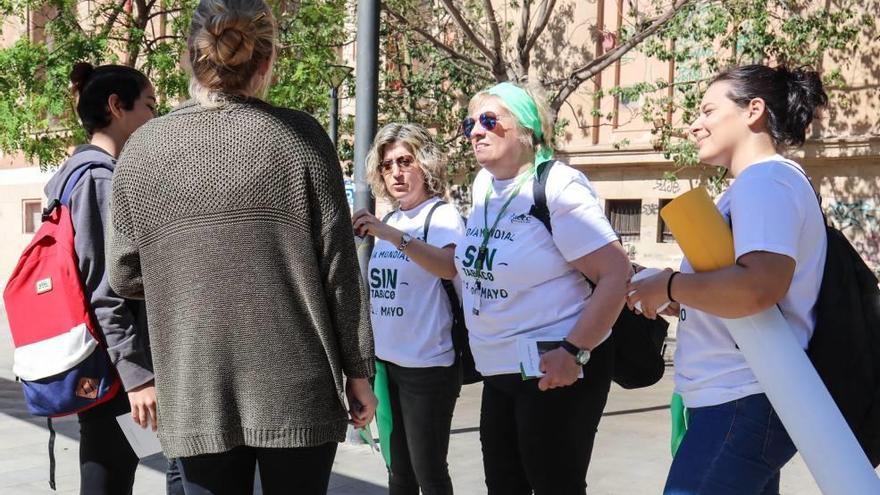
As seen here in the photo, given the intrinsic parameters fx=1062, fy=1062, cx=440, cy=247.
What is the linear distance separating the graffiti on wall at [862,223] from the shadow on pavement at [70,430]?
11.2m

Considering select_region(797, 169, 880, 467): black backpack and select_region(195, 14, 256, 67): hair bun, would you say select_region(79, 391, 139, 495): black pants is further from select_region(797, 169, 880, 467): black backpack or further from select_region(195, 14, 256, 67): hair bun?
select_region(797, 169, 880, 467): black backpack

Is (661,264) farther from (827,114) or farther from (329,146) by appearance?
(329,146)

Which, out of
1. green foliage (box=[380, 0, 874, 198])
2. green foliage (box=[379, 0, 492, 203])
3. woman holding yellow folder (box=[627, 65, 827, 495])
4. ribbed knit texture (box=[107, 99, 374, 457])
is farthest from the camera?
green foliage (box=[379, 0, 492, 203])

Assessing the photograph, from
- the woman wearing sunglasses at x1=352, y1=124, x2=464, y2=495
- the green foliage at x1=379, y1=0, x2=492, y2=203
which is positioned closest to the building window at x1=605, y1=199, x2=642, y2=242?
the green foliage at x1=379, y1=0, x2=492, y2=203

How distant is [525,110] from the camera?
3721 mm

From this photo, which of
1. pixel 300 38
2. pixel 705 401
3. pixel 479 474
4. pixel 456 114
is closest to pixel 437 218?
pixel 705 401

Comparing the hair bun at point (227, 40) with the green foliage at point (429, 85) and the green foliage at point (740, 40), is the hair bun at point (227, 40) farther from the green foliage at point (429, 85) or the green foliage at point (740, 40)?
the green foliage at point (429, 85)

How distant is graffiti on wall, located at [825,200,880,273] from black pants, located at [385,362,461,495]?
12.5 metres

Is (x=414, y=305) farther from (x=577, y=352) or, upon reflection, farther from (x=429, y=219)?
(x=577, y=352)

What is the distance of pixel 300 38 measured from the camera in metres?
10.4

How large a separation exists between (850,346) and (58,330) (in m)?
2.31

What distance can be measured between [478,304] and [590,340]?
18.0 inches

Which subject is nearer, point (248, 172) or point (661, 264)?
point (248, 172)

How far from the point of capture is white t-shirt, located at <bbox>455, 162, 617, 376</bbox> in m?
3.44
